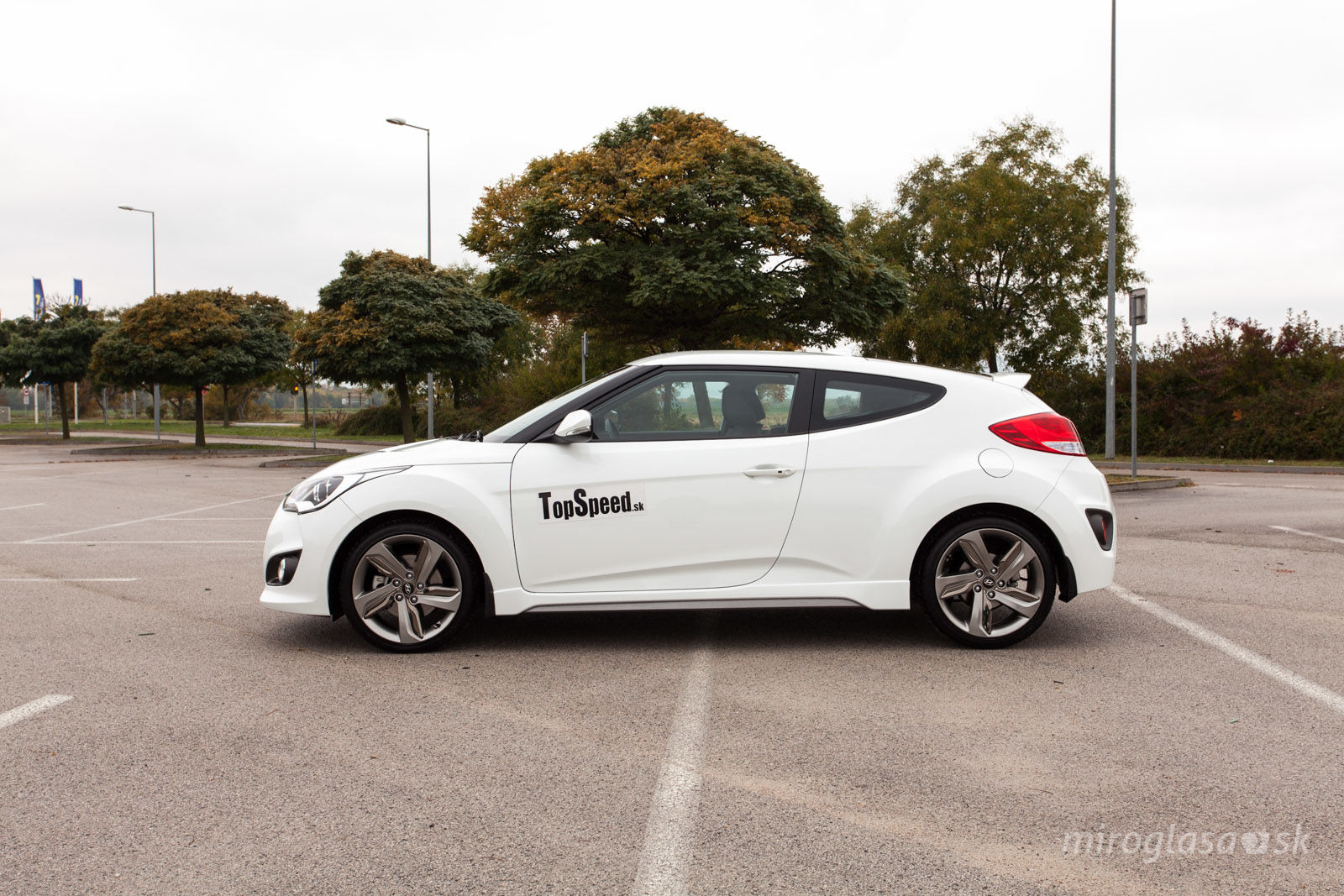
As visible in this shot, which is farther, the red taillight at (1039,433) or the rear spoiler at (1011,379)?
the rear spoiler at (1011,379)

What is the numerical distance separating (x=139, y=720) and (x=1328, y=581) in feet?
25.6

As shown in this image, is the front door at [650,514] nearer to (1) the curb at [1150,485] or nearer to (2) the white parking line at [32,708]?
(2) the white parking line at [32,708]

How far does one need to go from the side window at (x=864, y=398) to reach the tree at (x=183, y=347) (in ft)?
92.1

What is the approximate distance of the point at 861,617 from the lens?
6.43 meters

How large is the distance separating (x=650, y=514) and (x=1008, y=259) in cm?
3129

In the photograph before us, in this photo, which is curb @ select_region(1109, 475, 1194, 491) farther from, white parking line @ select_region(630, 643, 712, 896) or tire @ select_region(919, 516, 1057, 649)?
white parking line @ select_region(630, 643, 712, 896)

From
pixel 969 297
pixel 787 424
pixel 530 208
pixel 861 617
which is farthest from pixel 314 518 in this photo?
pixel 969 297

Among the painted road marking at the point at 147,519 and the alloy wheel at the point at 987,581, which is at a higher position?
the alloy wheel at the point at 987,581

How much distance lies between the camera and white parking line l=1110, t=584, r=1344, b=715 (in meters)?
4.61

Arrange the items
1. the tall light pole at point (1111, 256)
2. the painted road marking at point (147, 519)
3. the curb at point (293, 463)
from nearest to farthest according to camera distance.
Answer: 1. the painted road marking at point (147, 519)
2. the tall light pole at point (1111, 256)
3. the curb at point (293, 463)

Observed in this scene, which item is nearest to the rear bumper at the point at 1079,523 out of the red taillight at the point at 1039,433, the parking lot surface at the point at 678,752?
the red taillight at the point at 1039,433

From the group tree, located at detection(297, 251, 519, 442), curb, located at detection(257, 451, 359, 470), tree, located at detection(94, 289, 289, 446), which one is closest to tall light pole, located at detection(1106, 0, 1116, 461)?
tree, located at detection(297, 251, 519, 442)

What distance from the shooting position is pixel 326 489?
5477 millimetres

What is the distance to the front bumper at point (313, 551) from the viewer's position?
5367 millimetres
